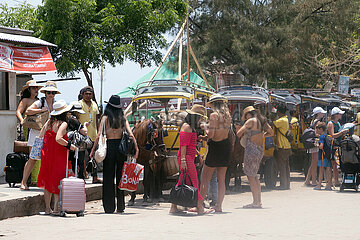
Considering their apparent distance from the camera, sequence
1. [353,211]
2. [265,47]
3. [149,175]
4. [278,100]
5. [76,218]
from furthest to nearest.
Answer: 1. [265,47]
2. [278,100]
3. [149,175]
4. [353,211]
5. [76,218]

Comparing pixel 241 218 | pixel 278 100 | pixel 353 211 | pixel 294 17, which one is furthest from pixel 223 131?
pixel 294 17

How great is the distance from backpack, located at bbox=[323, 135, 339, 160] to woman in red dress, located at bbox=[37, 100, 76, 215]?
7.71m

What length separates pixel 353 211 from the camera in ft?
36.6

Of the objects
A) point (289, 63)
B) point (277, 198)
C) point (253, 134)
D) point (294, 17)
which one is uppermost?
point (294, 17)

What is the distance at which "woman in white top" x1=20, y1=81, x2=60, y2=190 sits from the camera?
1168 cm

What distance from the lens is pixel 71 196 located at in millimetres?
10227

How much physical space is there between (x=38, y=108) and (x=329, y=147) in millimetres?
7556

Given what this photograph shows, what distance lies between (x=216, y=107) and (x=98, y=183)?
3.42m

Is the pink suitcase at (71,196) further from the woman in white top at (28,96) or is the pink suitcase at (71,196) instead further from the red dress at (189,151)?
the woman in white top at (28,96)

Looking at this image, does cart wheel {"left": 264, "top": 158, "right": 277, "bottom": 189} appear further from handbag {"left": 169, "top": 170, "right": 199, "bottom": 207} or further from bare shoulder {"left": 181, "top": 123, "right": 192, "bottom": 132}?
handbag {"left": 169, "top": 170, "right": 199, "bottom": 207}

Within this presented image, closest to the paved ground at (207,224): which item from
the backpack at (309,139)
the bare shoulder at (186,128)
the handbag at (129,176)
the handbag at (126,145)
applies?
the handbag at (129,176)

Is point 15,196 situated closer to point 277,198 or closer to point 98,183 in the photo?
point 98,183

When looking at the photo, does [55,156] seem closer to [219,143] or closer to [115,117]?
[115,117]

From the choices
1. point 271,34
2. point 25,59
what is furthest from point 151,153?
point 271,34
